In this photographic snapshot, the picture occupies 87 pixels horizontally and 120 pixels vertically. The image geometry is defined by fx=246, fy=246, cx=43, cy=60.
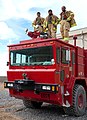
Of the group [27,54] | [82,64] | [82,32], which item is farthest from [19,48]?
[82,32]

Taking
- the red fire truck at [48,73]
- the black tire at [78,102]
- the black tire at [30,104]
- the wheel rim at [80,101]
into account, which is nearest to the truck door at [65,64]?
the red fire truck at [48,73]

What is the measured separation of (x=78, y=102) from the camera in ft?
27.5

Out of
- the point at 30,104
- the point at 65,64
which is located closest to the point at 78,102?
the point at 65,64

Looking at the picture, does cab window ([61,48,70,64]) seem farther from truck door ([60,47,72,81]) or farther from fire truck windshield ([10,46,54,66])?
fire truck windshield ([10,46,54,66])

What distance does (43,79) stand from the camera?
25.3 feet

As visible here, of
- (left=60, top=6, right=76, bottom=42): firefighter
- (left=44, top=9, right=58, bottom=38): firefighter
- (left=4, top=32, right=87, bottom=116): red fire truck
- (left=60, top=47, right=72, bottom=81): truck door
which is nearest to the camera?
(left=4, top=32, right=87, bottom=116): red fire truck

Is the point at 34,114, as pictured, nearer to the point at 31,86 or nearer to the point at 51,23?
the point at 31,86

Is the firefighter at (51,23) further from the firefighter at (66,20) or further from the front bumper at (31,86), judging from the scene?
the front bumper at (31,86)

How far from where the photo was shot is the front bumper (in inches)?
294

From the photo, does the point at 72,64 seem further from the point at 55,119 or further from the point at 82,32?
the point at 82,32

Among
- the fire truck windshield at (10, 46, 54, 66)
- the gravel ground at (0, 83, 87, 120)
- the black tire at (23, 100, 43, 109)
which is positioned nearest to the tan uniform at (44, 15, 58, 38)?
the fire truck windshield at (10, 46, 54, 66)

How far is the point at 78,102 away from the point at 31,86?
1751 mm

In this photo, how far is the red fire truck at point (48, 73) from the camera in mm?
7625

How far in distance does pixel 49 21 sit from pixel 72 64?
7.67ft
